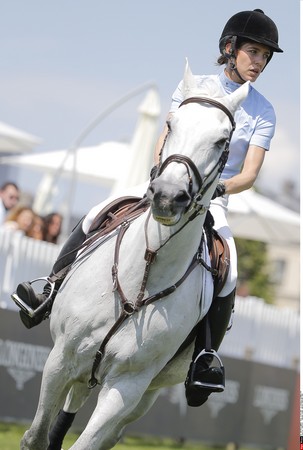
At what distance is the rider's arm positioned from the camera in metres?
7.89

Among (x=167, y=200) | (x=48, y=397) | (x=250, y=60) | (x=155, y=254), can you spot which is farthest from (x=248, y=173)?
(x=48, y=397)

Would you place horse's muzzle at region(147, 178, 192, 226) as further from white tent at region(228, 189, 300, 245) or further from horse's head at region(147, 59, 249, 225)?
white tent at region(228, 189, 300, 245)

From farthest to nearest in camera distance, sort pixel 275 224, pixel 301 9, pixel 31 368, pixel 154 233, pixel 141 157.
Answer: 1. pixel 275 224
2. pixel 141 157
3. pixel 31 368
4. pixel 301 9
5. pixel 154 233

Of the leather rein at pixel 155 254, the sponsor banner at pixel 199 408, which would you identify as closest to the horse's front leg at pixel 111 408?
the leather rein at pixel 155 254

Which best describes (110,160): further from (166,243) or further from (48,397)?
(166,243)

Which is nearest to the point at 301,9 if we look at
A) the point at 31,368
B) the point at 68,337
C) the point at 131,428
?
the point at 68,337

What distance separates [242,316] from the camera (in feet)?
60.2

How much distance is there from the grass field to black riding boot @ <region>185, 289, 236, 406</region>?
4885 mm

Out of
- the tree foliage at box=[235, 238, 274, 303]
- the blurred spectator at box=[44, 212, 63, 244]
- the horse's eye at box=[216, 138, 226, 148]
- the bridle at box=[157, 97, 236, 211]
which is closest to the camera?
the bridle at box=[157, 97, 236, 211]

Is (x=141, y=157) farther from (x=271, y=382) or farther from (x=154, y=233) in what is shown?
(x=154, y=233)

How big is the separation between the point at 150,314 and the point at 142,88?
17.2 m

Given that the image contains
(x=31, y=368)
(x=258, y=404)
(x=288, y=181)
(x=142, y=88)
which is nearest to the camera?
(x=31, y=368)

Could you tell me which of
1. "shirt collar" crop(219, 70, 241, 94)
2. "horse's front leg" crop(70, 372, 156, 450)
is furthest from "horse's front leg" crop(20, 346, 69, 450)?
"shirt collar" crop(219, 70, 241, 94)

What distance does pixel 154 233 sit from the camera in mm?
7172
